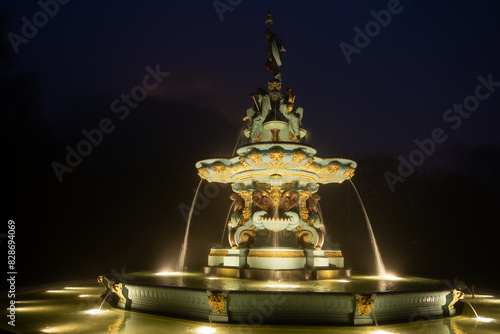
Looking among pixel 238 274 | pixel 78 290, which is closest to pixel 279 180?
pixel 238 274

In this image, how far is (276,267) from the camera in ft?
→ 32.8

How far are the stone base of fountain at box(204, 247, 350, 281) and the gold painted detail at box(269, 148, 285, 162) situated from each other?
92.5 inches

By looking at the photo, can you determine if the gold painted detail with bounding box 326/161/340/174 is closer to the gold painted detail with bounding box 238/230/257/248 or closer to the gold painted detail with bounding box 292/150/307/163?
the gold painted detail with bounding box 292/150/307/163

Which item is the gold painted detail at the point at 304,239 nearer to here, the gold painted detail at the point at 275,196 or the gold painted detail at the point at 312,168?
the gold painted detail at the point at 275,196

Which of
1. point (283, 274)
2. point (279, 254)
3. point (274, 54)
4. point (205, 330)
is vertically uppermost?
point (274, 54)

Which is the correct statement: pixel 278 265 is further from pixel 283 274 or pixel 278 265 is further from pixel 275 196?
pixel 275 196

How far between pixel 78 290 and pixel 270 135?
723cm

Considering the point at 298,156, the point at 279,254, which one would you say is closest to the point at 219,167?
the point at 298,156

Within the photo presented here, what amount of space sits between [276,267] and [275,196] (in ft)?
7.03

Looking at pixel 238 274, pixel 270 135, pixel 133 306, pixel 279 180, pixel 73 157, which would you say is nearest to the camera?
pixel 133 306

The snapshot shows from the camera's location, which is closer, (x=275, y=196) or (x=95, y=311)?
(x=95, y=311)

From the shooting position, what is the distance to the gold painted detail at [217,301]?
6.36 meters

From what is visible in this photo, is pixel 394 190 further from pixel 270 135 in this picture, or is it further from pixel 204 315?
pixel 204 315

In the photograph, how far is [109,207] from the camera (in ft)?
73.9
